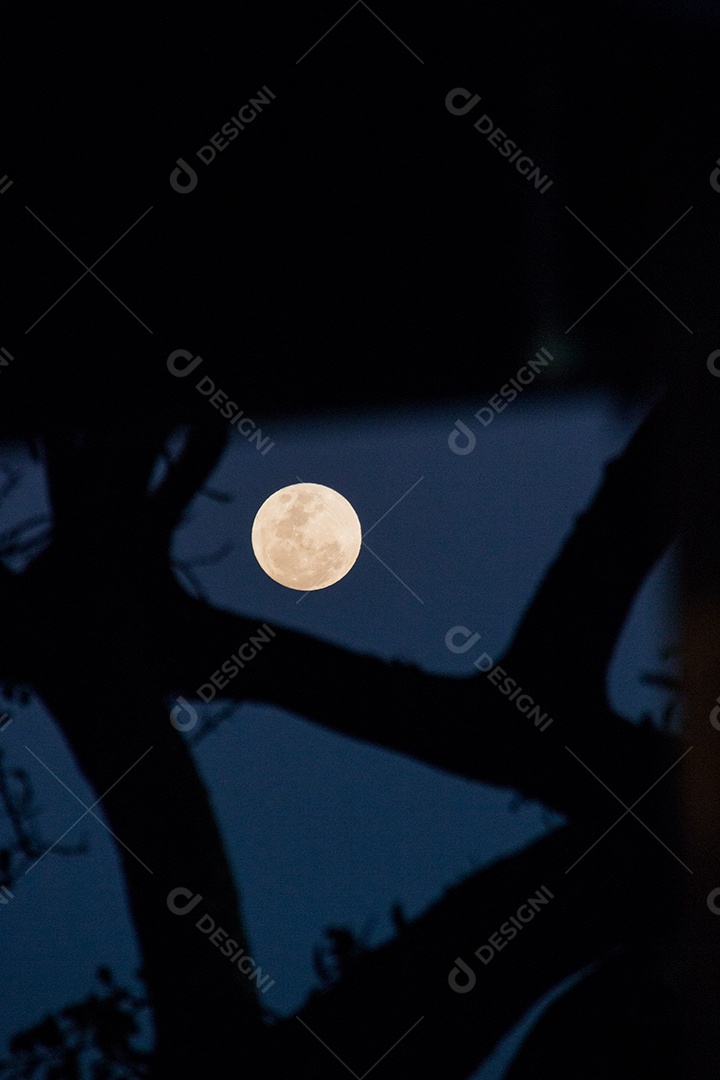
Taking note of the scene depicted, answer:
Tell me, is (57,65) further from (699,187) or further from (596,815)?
(596,815)

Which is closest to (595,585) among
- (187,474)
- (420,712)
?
(420,712)

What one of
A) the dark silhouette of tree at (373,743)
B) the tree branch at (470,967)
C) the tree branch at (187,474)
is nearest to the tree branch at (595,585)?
the dark silhouette of tree at (373,743)

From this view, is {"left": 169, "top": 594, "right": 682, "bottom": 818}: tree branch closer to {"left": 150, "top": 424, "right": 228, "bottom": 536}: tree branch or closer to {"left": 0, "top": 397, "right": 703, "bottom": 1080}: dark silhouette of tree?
{"left": 0, "top": 397, "right": 703, "bottom": 1080}: dark silhouette of tree

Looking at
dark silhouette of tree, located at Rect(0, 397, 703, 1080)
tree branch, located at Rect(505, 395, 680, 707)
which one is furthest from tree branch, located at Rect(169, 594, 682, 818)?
tree branch, located at Rect(505, 395, 680, 707)

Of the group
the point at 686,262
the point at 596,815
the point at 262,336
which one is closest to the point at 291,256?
the point at 262,336

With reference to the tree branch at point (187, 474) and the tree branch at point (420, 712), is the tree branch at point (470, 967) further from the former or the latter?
the tree branch at point (187, 474)

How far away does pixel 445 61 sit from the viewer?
14.8 feet

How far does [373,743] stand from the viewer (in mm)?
3611

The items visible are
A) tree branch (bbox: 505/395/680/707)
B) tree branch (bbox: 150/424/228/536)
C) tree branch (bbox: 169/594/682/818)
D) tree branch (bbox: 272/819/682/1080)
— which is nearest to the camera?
tree branch (bbox: 169/594/682/818)

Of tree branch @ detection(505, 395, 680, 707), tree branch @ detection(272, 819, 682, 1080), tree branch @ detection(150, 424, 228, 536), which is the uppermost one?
tree branch @ detection(505, 395, 680, 707)

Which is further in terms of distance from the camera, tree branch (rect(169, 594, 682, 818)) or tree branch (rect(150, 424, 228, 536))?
tree branch (rect(150, 424, 228, 536))

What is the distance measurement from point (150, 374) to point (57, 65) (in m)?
1.53

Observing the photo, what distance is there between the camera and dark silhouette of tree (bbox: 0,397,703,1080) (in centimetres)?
370

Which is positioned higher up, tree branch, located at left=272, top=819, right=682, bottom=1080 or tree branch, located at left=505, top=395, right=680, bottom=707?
tree branch, located at left=505, top=395, right=680, bottom=707
